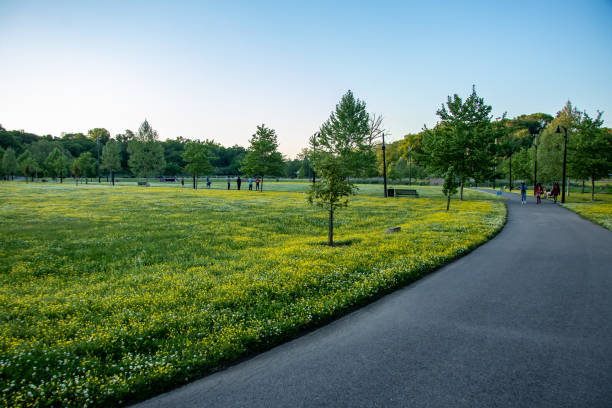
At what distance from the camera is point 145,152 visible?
93125 millimetres

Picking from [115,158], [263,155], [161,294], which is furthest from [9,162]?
[161,294]

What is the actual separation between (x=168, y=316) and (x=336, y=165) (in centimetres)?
781

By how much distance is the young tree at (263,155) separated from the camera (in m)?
44.0

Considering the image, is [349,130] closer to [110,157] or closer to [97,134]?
[110,157]

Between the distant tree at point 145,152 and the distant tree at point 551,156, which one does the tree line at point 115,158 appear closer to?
the distant tree at point 145,152

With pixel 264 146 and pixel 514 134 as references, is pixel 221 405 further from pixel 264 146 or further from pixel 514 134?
pixel 514 134

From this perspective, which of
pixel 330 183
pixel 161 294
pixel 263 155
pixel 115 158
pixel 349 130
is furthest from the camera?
pixel 115 158

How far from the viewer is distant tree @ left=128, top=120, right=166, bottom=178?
91.6m

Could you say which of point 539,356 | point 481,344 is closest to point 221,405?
point 481,344

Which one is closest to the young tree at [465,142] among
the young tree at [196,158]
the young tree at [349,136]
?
the young tree at [349,136]

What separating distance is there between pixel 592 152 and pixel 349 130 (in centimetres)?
3077

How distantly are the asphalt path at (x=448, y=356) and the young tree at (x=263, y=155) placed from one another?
3852 centimetres

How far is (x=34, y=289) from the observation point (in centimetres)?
680

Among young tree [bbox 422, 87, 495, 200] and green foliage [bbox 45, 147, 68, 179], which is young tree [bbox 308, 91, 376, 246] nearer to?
young tree [bbox 422, 87, 495, 200]
